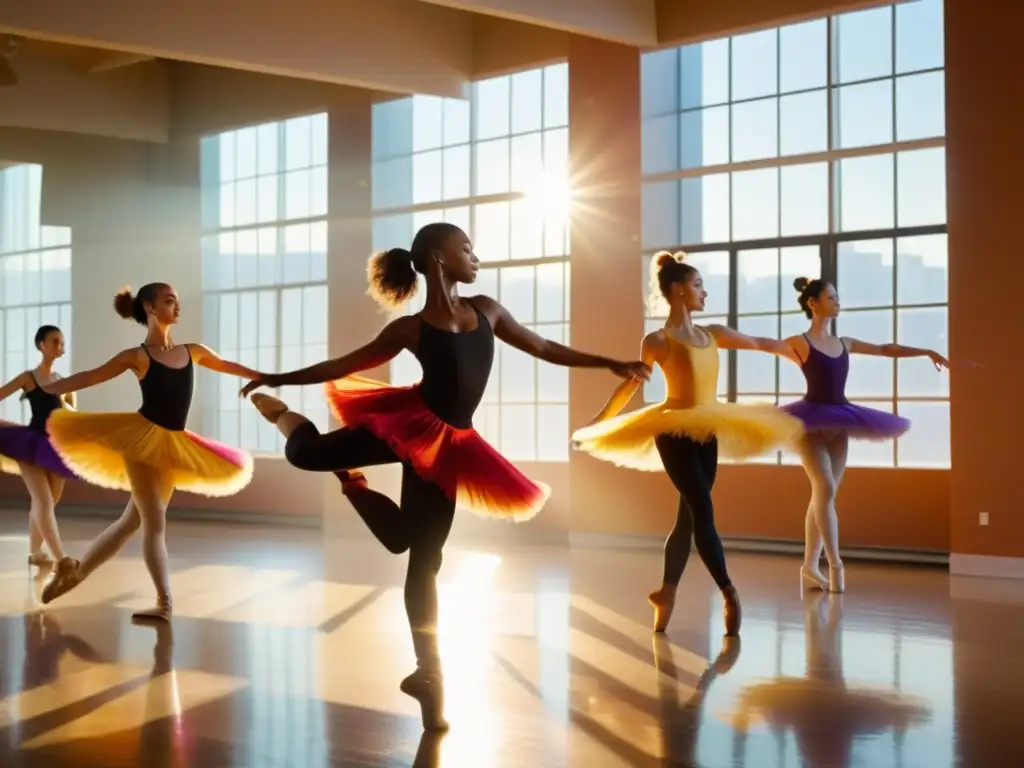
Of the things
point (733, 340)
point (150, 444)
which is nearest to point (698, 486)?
point (733, 340)

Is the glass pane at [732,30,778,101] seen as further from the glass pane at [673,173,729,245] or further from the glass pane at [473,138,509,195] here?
the glass pane at [473,138,509,195]

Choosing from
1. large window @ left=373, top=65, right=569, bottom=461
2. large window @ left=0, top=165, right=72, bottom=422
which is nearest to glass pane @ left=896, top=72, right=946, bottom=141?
large window @ left=373, top=65, right=569, bottom=461

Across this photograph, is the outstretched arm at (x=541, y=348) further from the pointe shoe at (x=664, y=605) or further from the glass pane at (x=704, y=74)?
the glass pane at (x=704, y=74)

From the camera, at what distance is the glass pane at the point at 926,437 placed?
784 centimetres

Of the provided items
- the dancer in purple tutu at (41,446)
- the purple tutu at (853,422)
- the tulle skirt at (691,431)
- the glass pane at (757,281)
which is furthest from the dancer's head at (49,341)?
the glass pane at (757,281)

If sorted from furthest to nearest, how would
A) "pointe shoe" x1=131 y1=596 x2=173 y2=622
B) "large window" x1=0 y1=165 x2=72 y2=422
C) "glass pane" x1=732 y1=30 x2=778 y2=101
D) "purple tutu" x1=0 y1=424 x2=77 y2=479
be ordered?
"large window" x1=0 y1=165 x2=72 y2=422 < "glass pane" x1=732 y1=30 x2=778 y2=101 < "purple tutu" x1=0 y1=424 x2=77 y2=479 < "pointe shoe" x1=131 y1=596 x2=173 y2=622

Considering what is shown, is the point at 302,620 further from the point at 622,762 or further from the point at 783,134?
the point at 783,134

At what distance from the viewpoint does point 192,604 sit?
6121mm

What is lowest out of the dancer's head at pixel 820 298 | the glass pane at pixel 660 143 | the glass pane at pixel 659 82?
the dancer's head at pixel 820 298

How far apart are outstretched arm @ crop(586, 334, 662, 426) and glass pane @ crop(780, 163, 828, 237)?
10.9 feet

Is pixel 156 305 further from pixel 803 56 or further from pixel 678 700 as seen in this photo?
pixel 803 56

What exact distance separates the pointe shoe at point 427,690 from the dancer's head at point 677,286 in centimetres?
192

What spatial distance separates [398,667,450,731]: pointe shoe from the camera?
381 cm

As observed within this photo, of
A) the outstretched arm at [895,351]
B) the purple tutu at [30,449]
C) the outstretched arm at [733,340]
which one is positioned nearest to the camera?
the outstretched arm at [733,340]
